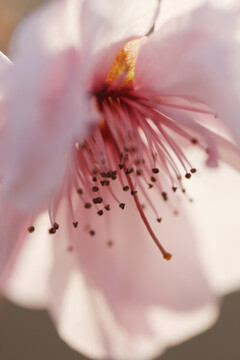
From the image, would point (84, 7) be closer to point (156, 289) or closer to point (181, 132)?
point (181, 132)

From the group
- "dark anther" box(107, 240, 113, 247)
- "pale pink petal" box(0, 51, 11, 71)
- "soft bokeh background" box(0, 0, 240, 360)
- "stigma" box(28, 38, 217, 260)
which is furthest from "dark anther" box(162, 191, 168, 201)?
"soft bokeh background" box(0, 0, 240, 360)

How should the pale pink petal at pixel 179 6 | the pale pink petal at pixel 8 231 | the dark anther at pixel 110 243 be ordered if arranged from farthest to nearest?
the dark anther at pixel 110 243
the pale pink petal at pixel 8 231
the pale pink petal at pixel 179 6

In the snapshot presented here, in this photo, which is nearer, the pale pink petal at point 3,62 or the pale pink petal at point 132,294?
the pale pink petal at point 3,62

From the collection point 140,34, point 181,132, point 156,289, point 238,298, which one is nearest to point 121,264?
point 156,289

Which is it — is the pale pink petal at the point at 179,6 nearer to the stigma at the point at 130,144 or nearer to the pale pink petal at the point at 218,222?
the stigma at the point at 130,144

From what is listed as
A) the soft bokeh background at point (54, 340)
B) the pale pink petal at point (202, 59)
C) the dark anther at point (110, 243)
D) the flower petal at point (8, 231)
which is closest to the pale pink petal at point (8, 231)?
the flower petal at point (8, 231)

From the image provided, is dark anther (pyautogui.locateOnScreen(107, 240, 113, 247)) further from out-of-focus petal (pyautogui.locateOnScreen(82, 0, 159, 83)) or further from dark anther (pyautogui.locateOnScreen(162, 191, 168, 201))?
out-of-focus petal (pyautogui.locateOnScreen(82, 0, 159, 83))
